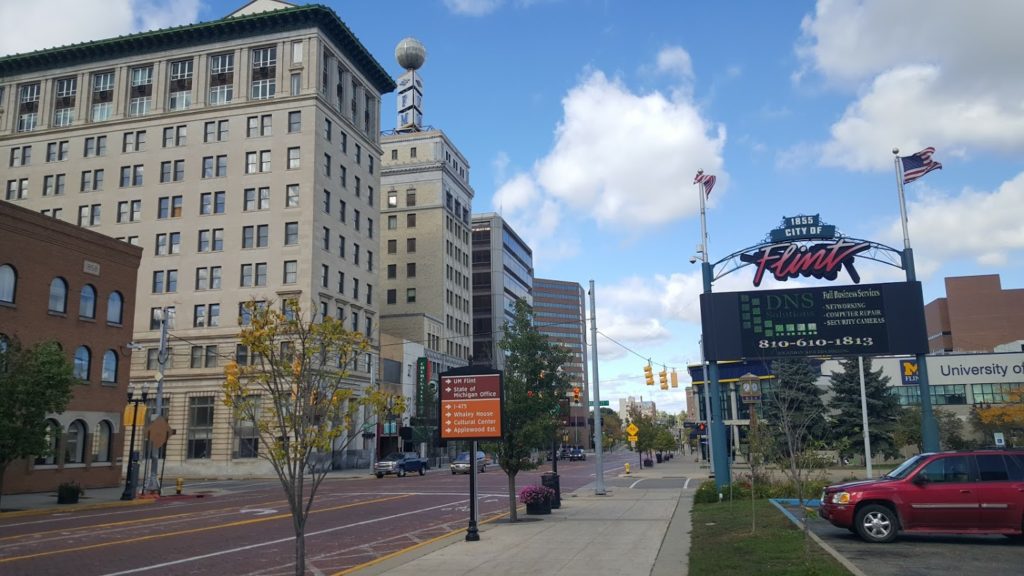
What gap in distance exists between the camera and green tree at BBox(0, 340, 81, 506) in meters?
26.2

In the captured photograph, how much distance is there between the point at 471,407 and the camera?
58.7ft

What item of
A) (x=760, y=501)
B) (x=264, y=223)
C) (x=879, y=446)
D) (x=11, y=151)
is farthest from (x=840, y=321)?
(x=11, y=151)

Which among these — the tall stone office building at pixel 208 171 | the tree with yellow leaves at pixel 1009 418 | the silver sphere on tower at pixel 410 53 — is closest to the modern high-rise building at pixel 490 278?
the silver sphere on tower at pixel 410 53

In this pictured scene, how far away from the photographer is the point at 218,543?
1714 cm

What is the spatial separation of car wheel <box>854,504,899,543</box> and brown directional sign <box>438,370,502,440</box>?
26.1 ft

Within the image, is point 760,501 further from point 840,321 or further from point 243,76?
point 243,76

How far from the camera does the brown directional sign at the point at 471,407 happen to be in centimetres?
1777

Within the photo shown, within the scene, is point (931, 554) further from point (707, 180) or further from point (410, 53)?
point (410, 53)

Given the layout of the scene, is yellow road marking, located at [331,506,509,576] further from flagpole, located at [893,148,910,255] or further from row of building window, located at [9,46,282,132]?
row of building window, located at [9,46,282,132]

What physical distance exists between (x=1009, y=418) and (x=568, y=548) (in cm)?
5253

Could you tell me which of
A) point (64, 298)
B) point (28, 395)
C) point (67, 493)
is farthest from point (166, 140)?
point (28, 395)

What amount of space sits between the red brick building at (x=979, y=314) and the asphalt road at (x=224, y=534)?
105722mm

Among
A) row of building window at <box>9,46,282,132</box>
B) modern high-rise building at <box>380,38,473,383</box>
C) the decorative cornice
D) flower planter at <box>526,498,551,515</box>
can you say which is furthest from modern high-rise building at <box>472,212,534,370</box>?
flower planter at <box>526,498,551,515</box>

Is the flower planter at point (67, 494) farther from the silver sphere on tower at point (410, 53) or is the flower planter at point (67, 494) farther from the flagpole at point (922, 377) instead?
the silver sphere on tower at point (410, 53)
